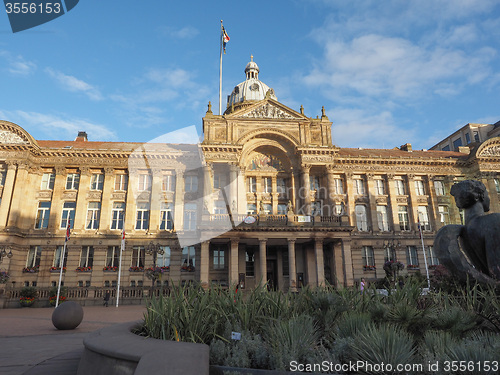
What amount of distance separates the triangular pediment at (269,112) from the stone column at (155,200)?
1134 cm

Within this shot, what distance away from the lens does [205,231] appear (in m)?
31.0

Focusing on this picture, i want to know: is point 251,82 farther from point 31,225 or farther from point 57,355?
point 57,355

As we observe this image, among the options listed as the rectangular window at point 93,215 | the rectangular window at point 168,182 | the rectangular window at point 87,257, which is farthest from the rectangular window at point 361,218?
the rectangular window at point 87,257

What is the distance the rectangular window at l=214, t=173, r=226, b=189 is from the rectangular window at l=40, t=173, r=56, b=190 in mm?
18088

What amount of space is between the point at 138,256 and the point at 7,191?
1482 cm

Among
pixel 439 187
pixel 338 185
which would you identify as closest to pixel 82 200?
pixel 338 185

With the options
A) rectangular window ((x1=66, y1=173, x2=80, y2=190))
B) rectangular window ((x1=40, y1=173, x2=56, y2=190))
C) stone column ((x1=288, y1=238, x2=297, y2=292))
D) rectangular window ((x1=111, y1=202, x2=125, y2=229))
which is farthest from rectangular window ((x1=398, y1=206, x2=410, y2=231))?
rectangular window ((x1=40, y1=173, x2=56, y2=190))

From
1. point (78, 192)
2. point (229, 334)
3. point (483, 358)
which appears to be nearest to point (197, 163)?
point (78, 192)

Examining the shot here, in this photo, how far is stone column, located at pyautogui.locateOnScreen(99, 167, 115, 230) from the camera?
35.5 metres

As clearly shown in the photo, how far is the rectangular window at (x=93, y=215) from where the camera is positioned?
35781mm

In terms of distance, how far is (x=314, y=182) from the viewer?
39250 mm

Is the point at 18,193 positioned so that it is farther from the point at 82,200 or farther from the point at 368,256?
the point at 368,256

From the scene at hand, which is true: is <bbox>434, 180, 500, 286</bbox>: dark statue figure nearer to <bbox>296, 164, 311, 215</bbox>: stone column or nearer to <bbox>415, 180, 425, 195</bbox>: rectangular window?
<bbox>296, 164, 311, 215</bbox>: stone column

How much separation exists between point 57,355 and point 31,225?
32541 mm
